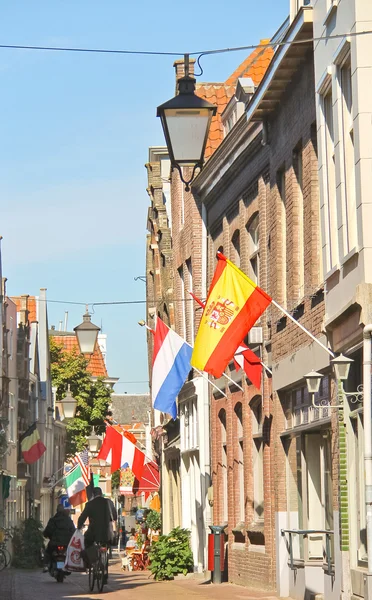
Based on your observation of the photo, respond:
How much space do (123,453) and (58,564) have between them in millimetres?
6710

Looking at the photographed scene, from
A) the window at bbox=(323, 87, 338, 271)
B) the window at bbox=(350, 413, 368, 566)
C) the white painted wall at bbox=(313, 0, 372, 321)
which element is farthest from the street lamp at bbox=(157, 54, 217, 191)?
the window at bbox=(350, 413, 368, 566)

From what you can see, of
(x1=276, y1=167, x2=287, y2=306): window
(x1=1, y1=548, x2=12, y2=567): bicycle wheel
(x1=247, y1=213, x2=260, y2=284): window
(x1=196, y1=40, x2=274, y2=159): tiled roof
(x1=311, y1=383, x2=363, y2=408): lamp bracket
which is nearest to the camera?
(x1=311, y1=383, x2=363, y2=408): lamp bracket

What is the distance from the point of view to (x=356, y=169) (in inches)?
559

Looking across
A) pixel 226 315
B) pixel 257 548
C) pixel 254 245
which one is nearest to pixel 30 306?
pixel 254 245

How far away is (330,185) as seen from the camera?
1619 cm

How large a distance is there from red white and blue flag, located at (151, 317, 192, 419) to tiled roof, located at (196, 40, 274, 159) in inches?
211

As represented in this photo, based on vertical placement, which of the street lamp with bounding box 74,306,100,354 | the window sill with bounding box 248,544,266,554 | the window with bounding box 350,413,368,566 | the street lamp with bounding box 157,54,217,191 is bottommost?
the window sill with bounding box 248,544,266,554

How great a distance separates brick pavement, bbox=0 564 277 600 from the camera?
69.3 ft

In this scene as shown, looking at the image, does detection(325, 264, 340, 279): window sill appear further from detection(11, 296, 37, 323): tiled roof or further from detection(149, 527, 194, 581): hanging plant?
detection(11, 296, 37, 323): tiled roof

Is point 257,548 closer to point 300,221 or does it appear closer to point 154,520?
point 300,221

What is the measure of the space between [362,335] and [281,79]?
6729 millimetres

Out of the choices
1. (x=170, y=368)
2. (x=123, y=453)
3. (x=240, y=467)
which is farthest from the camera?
(x=123, y=453)

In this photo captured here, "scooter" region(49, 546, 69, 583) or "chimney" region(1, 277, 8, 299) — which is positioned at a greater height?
"chimney" region(1, 277, 8, 299)

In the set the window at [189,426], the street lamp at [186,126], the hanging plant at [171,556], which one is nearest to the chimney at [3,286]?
the window at [189,426]
